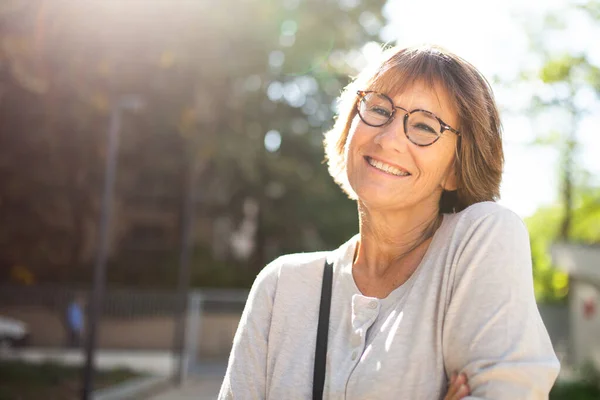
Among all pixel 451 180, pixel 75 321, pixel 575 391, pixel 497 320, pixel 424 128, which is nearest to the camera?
pixel 497 320

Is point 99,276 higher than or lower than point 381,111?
lower

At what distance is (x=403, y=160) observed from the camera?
7.18ft

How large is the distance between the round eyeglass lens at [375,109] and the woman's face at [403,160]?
2 cm

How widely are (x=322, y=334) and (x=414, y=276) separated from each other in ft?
0.90

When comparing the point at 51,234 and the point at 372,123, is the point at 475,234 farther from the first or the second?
the point at 51,234

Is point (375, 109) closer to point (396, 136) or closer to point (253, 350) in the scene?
point (396, 136)

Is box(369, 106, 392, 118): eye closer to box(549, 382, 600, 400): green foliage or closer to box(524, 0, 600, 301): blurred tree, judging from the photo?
box(549, 382, 600, 400): green foliage

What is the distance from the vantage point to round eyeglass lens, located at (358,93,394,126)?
2.21 m

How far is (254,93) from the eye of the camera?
23.4m

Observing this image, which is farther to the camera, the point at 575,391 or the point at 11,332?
the point at 11,332

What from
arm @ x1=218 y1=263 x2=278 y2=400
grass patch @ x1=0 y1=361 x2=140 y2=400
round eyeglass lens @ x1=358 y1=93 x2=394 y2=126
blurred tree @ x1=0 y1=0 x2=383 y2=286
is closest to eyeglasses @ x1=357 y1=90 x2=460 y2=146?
round eyeglass lens @ x1=358 y1=93 x2=394 y2=126

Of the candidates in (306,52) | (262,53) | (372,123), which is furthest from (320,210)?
(372,123)

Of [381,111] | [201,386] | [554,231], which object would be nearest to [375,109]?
[381,111]

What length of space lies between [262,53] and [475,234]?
13.0 metres
